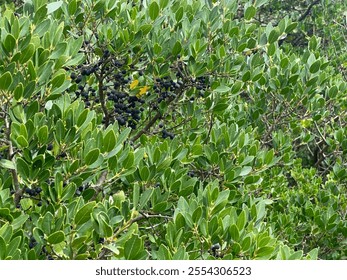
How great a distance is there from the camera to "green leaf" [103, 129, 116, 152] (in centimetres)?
295

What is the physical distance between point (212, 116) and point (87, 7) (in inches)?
49.7

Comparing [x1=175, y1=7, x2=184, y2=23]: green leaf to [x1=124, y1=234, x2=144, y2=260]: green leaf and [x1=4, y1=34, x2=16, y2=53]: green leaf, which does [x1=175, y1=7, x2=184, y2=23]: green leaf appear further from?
[x1=124, y1=234, x2=144, y2=260]: green leaf

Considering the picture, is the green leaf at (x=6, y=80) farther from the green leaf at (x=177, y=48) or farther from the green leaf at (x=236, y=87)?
the green leaf at (x=236, y=87)

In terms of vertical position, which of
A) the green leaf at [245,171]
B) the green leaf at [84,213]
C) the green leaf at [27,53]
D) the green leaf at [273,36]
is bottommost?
the green leaf at [245,171]

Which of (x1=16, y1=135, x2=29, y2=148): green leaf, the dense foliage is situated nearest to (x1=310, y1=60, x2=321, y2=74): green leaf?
the dense foliage

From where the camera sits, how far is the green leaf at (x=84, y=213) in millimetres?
2715

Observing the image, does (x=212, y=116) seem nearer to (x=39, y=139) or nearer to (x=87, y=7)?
(x=87, y=7)

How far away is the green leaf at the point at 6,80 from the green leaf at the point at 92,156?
53 cm

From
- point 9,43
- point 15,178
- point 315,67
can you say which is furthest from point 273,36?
point 15,178

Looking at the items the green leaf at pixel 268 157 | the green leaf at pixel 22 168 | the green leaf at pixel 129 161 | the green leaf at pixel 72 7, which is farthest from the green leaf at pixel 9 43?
the green leaf at pixel 268 157

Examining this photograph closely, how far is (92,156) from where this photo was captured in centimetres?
286

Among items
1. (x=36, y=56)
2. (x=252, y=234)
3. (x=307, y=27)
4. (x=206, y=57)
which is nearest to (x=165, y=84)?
(x=206, y=57)

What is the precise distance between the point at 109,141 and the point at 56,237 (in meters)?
0.62
